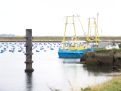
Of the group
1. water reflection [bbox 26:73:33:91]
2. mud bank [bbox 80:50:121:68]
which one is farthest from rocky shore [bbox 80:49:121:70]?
water reflection [bbox 26:73:33:91]

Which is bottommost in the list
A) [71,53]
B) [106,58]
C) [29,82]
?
[29,82]

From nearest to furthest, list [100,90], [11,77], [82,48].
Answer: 1. [100,90]
2. [11,77]
3. [82,48]

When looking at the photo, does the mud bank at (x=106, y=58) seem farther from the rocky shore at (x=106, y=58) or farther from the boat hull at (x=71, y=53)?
the boat hull at (x=71, y=53)

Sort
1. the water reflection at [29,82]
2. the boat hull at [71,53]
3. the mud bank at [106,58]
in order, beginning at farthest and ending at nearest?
the boat hull at [71,53]
the mud bank at [106,58]
the water reflection at [29,82]

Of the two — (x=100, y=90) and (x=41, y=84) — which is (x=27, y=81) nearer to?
(x=41, y=84)

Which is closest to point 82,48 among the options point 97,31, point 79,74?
point 97,31

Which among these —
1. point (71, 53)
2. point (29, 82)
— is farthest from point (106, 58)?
point (71, 53)

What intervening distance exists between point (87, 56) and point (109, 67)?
6.86m

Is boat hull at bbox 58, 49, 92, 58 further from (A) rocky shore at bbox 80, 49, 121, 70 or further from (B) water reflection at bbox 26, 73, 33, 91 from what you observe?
(B) water reflection at bbox 26, 73, 33, 91

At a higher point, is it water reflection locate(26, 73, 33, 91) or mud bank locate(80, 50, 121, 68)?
mud bank locate(80, 50, 121, 68)

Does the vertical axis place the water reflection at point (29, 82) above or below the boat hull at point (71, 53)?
below

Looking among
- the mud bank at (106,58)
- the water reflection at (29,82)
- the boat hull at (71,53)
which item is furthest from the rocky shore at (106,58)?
the boat hull at (71,53)

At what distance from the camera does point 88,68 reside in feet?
196

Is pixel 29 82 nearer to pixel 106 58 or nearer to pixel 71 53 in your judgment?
pixel 106 58
